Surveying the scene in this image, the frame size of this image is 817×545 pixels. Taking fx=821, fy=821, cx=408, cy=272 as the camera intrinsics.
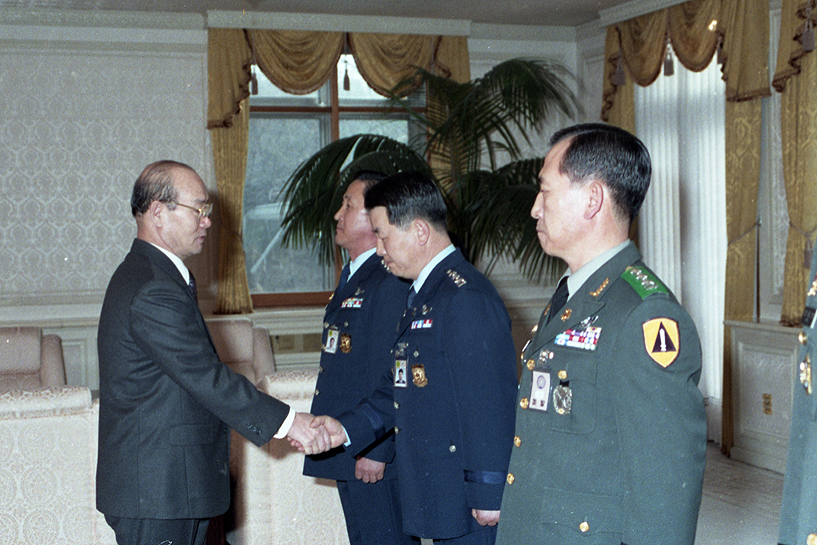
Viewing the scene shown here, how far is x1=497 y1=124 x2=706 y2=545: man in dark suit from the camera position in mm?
1247

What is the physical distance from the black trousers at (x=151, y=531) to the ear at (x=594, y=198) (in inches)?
50.7

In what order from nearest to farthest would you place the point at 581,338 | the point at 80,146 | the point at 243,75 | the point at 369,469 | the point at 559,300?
the point at 581,338 < the point at 559,300 < the point at 369,469 < the point at 80,146 < the point at 243,75

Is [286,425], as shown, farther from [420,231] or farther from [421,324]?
[420,231]

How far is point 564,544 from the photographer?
133cm

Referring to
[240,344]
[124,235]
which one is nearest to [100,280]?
[124,235]

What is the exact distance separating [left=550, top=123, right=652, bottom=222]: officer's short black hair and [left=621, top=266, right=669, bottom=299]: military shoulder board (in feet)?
0.35

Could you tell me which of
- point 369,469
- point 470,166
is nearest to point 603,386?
point 369,469

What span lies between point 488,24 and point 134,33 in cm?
270

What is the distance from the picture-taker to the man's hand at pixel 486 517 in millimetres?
1839

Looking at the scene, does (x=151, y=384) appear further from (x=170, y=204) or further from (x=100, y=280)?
(x=100, y=280)

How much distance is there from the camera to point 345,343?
2.48 metres

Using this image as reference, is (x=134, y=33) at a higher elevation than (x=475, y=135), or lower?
higher

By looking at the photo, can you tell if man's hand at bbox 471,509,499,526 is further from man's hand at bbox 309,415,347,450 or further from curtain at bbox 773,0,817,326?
curtain at bbox 773,0,817,326

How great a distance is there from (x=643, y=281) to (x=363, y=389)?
4.10ft
